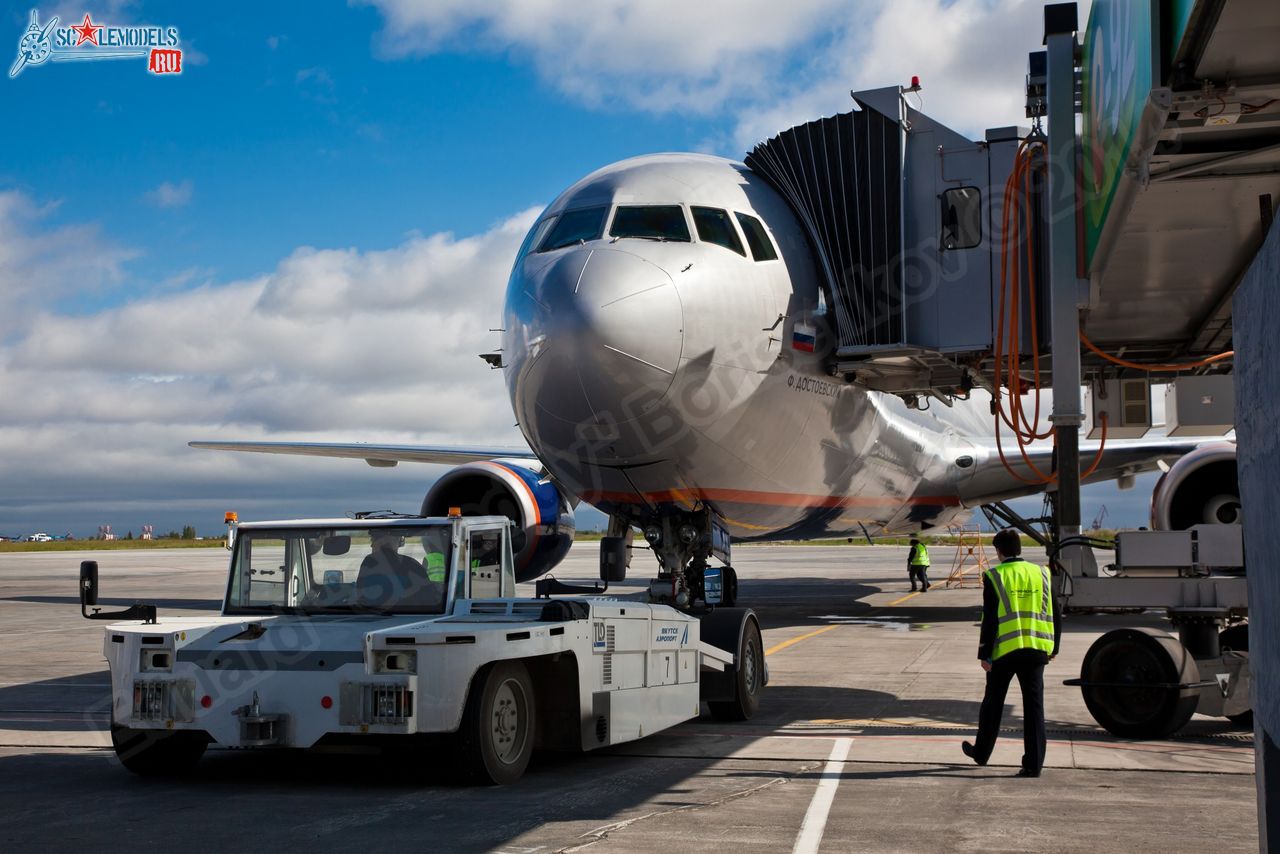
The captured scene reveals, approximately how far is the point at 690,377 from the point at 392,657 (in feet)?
15.4

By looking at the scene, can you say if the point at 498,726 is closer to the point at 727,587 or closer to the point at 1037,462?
the point at 727,587

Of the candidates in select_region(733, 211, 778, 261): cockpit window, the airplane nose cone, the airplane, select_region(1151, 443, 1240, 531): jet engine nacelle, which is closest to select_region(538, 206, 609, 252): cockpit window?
the airplane

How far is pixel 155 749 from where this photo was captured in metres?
6.98

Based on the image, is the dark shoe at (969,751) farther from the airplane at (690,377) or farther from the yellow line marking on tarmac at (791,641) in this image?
the yellow line marking on tarmac at (791,641)

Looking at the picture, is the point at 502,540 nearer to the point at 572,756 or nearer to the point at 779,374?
the point at 572,756

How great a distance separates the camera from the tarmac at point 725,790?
5.35m

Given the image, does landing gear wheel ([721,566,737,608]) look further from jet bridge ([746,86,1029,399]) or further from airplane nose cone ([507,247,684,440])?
airplane nose cone ([507,247,684,440])

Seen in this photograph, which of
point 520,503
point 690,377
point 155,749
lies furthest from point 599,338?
point 520,503

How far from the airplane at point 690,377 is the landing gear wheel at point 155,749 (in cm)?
267

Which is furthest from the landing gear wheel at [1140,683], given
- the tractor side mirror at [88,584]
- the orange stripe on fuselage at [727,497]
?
the tractor side mirror at [88,584]

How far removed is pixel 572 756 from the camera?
767cm

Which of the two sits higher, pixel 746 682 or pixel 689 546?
pixel 689 546

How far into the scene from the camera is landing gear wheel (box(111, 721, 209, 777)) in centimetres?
693

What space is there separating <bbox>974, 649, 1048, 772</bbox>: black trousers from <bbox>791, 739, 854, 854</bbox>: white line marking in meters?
0.80
